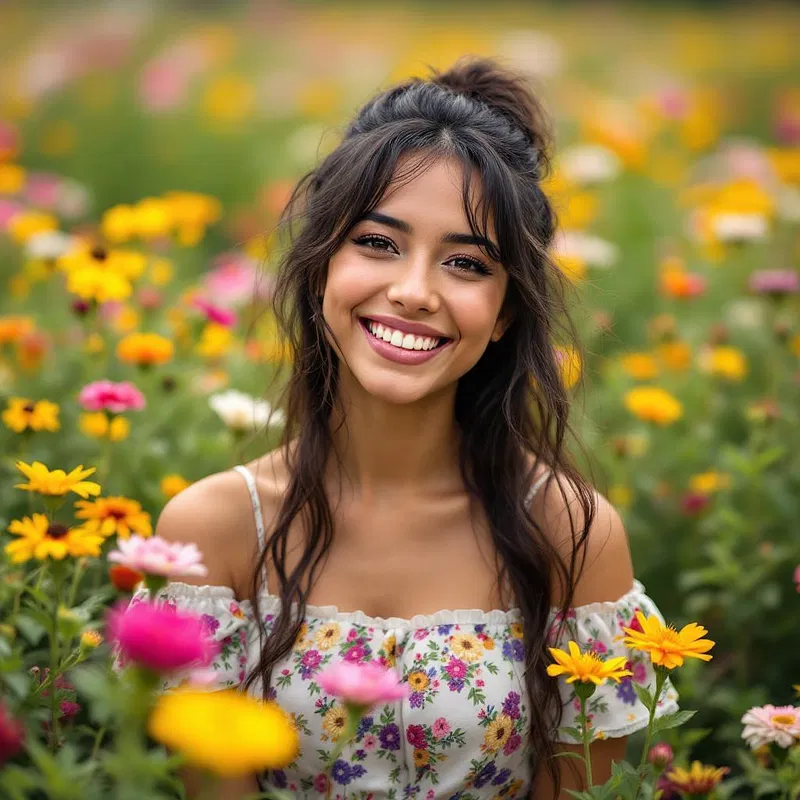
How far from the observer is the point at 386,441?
5.41 ft

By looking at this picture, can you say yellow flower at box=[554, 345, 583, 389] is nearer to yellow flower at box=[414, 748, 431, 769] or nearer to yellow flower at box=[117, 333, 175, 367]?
yellow flower at box=[414, 748, 431, 769]

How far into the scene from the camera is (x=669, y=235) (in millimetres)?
3773

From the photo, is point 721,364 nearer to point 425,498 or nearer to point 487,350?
point 487,350

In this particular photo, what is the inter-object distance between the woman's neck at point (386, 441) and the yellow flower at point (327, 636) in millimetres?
210

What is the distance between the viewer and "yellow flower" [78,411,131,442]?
179cm

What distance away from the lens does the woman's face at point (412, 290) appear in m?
1.48

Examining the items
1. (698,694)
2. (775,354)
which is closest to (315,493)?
(698,694)

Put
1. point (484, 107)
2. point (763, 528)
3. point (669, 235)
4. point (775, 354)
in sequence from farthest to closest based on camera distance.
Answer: point (669, 235)
point (775, 354)
point (763, 528)
point (484, 107)

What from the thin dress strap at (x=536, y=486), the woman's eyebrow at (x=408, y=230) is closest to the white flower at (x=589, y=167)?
the thin dress strap at (x=536, y=486)

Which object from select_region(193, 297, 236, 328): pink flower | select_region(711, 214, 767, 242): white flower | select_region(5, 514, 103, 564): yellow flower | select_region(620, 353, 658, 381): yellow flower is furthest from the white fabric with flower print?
select_region(711, 214, 767, 242): white flower

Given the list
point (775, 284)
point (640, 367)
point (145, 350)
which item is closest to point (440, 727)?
point (145, 350)

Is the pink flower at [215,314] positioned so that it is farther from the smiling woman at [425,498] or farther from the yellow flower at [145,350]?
the smiling woman at [425,498]

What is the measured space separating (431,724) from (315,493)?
37 cm

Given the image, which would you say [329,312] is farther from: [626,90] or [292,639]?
[626,90]
